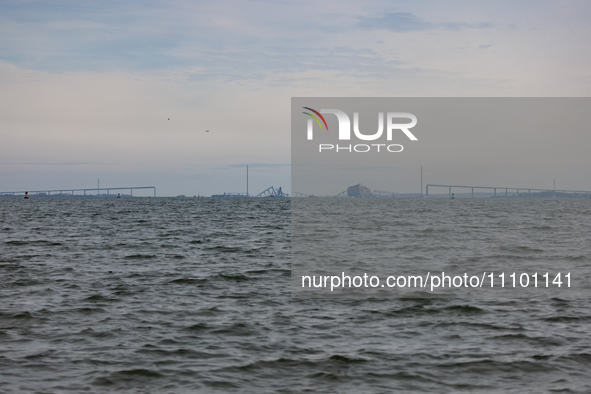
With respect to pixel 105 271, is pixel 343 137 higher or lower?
higher

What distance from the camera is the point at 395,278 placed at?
2064cm

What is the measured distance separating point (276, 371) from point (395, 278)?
11.1 meters

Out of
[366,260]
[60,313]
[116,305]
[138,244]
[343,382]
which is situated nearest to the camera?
[343,382]

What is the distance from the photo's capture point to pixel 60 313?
14734 millimetres

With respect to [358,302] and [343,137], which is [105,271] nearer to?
[358,302]

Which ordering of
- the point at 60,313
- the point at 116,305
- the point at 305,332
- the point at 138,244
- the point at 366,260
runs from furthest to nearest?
the point at 138,244, the point at 366,260, the point at 116,305, the point at 60,313, the point at 305,332

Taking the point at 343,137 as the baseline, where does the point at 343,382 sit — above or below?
below

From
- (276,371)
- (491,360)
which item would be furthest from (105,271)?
(491,360)

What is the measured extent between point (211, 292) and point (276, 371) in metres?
8.04

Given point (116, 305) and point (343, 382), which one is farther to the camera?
point (116, 305)

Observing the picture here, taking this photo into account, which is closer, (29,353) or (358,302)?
(29,353)

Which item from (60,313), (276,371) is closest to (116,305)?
(60,313)

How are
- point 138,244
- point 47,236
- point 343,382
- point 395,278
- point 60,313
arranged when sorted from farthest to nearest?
point 47,236 → point 138,244 → point 395,278 → point 60,313 → point 343,382

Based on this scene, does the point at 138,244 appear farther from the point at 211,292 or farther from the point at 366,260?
the point at 211,292
